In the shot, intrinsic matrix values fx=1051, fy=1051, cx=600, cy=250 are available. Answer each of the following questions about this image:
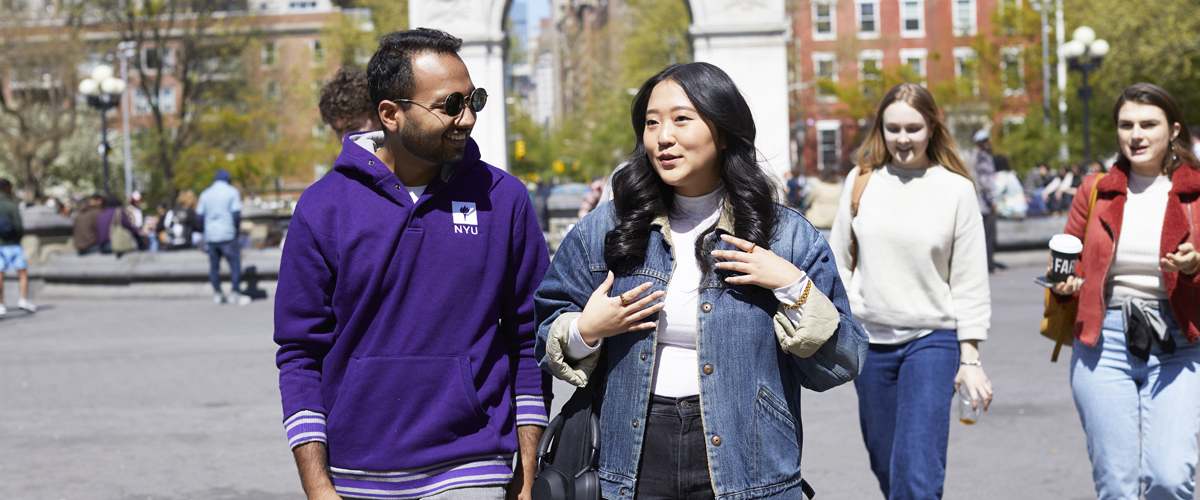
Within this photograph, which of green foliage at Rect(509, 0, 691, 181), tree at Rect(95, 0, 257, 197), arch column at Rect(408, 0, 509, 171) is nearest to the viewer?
arch column at Rect(408, 0, 509, 171)

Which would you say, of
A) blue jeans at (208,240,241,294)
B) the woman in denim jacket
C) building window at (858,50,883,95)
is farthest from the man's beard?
building window at (858,50,883,95)

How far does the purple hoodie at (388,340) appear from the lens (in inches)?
101

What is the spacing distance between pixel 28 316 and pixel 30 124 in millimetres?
32879

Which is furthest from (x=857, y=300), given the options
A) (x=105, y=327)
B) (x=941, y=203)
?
(x=105, y=327)

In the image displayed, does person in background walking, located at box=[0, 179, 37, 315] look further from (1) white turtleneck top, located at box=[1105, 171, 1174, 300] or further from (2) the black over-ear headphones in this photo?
(1) white turtleneck top, located at box=[1105, 171, 1174, 300]

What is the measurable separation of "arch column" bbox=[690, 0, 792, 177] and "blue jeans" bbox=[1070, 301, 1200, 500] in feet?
45.1

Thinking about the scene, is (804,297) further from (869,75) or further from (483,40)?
(869,75)

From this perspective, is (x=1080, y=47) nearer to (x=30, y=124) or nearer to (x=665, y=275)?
(x=665, y=275)

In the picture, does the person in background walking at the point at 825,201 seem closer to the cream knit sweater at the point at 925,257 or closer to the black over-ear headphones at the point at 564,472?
the cream knit sweater at the point at 925,257

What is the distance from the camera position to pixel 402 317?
257cm

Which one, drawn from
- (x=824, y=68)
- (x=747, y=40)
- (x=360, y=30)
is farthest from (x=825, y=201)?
(x=824, y=68)

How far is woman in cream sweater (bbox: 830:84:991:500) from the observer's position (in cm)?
401

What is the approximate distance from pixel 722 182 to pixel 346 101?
2.12 metres

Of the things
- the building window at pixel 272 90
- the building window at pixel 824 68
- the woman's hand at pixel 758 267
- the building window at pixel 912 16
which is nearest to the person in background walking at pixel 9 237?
the woman's hand at pixel 758 267
